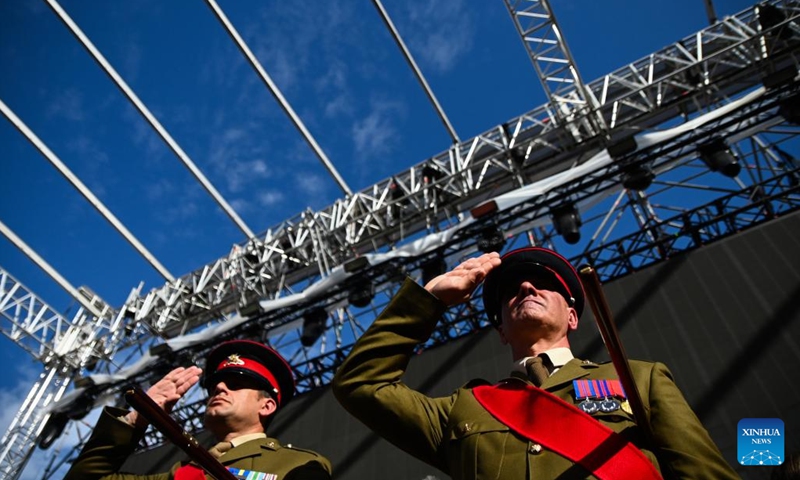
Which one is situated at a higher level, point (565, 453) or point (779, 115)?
point (779, 115)

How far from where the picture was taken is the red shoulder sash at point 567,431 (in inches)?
50.9

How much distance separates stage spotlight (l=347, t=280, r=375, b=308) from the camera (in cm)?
800

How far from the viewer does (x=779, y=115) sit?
6430 mm

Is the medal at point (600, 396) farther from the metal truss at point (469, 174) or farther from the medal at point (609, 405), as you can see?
the metal truss at point (469, 174)

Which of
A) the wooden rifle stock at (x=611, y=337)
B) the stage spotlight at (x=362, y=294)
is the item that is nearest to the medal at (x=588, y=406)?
the wooden rifle stock at (x=611, y=337)

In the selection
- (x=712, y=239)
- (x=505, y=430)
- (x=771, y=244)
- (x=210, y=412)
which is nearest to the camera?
(x=505, y=430)

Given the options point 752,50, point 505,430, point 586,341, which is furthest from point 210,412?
point 752,50

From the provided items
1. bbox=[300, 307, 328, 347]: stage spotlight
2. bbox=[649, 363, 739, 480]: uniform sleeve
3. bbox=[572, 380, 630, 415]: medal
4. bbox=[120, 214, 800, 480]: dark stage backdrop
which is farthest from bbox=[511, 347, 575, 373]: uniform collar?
bbox=[300, 307, 328, 347]: stage spotlight

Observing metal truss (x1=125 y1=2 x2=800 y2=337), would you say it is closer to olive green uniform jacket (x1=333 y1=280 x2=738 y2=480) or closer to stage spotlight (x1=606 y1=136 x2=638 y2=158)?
stage spotlight (x1=606 y1=136 x2=638 y2=158)

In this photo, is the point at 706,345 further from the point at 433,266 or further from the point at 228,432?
the point at 228,432

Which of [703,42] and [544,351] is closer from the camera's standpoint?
[544,351]

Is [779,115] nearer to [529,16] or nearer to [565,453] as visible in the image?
[529,16]

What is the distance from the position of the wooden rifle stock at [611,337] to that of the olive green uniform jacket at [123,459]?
1277 millimetres

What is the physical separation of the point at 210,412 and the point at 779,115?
6731 millimetres
